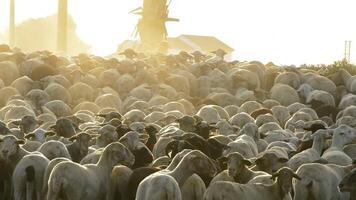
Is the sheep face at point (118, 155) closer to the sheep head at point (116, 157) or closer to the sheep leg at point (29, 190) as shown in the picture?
the sheep head at point (116, 157)

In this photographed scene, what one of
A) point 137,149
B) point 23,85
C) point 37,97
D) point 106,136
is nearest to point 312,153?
point 137,149

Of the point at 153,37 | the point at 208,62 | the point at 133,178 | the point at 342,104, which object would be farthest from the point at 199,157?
the point at 153,37

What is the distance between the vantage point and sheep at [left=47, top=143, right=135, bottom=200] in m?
13.1

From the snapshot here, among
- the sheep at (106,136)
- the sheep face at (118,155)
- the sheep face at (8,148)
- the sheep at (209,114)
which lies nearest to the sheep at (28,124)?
the sheep at (106,136)

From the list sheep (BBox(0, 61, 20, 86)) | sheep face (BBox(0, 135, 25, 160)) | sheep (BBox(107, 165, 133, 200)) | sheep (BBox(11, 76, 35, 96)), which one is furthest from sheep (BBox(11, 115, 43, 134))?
sheep (BBox(0, 61, 20, 86))

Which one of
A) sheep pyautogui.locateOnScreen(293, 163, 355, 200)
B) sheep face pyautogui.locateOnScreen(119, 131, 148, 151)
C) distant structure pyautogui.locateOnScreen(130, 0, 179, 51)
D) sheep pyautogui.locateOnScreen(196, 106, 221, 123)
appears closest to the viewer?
sheep pyautogui.locateOnScreen(293, 163, 355, 200)

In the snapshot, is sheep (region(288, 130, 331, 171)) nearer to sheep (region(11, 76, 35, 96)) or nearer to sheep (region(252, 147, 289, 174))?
sheep (region(252, 147, 289, 174))

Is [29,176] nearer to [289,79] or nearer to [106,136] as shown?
[106,136]

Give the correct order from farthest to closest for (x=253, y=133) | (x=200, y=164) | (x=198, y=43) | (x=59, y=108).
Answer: (x=198, y=43), (x=59, y=108), (x=253, y=133), (x=200, y=164)

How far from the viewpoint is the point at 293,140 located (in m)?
18.5

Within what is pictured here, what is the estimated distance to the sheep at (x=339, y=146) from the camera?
618 inches

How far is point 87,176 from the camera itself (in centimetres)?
1355

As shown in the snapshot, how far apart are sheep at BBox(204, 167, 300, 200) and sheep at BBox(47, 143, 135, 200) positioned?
2.37 meters

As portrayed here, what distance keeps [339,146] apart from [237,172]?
444cm
